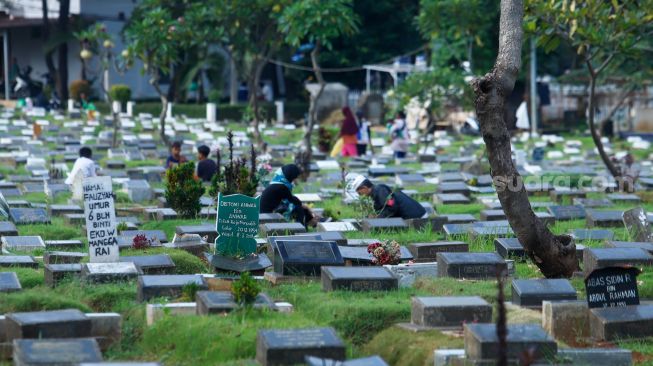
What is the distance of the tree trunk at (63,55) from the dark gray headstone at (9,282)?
33.3 metres

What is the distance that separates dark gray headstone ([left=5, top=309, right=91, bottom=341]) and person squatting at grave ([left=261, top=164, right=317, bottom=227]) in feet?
22.4

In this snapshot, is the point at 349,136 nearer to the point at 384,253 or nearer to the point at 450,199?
the point at 450,199

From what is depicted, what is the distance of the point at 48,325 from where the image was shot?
8.66 meters

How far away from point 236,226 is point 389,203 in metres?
4.29

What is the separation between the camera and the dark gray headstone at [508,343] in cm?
829

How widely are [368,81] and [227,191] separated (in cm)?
2874

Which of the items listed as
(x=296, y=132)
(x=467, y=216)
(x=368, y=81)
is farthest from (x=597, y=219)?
(x=368, y=81)

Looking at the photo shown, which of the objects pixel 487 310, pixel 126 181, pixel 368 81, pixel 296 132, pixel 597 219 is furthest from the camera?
pixel 368 81

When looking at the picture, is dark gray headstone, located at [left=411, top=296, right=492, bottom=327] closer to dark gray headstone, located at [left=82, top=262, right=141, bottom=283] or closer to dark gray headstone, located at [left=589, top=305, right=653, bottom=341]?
dark gray headstone, located at [left=589, top=305, right=653, bottom=341]

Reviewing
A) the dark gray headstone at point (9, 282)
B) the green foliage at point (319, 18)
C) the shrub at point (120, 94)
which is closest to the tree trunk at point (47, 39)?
the shrub at point (120, 94)

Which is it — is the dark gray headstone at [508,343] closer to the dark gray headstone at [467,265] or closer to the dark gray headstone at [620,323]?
the dark gray headstone at [620,323]

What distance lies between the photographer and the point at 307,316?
973 centimetres

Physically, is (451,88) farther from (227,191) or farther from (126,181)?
(227,191)

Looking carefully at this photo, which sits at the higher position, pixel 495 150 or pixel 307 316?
pixel 495 150
